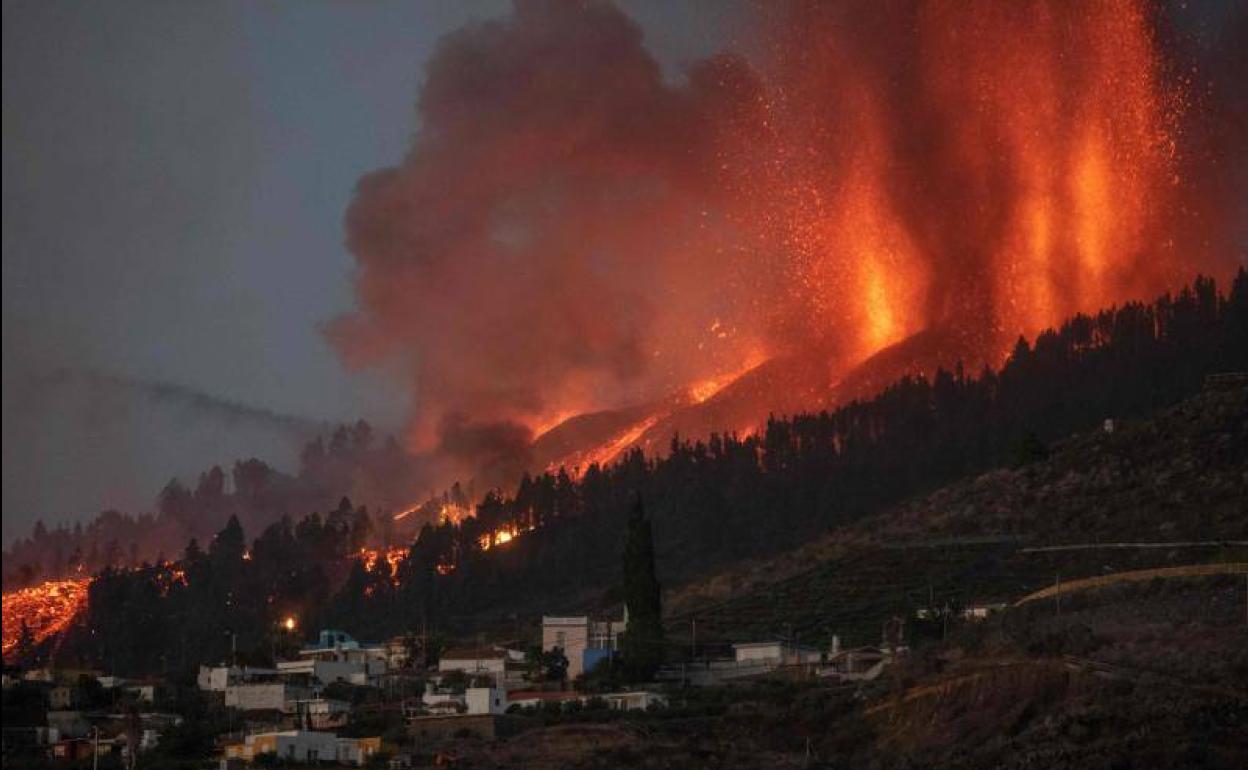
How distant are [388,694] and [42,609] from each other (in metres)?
73.8

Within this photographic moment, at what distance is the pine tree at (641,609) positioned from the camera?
97.8 metres

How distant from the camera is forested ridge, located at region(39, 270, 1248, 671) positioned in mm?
141125

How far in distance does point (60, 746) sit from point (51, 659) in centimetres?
6000

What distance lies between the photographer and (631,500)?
153 meters

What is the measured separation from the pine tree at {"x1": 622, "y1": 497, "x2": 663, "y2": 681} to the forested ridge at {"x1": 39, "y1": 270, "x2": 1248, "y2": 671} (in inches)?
923

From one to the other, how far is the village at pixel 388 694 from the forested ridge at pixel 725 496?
20.5 m

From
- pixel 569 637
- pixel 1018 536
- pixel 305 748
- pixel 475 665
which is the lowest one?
pixel 305 748

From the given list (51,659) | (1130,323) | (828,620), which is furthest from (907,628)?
(51,659)

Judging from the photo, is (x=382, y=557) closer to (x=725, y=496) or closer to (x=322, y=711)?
(x=725, y=496)

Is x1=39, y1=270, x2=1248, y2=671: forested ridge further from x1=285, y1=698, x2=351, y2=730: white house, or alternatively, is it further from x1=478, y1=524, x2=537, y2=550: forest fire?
x1=285, y1=698, x2=351, y2=730: white house

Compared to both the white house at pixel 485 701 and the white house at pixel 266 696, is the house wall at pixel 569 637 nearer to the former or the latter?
the white house at pixel 266 696

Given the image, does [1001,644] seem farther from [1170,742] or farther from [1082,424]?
[1082,424]

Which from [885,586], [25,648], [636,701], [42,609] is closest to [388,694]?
[636,701]

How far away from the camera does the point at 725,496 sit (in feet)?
493
